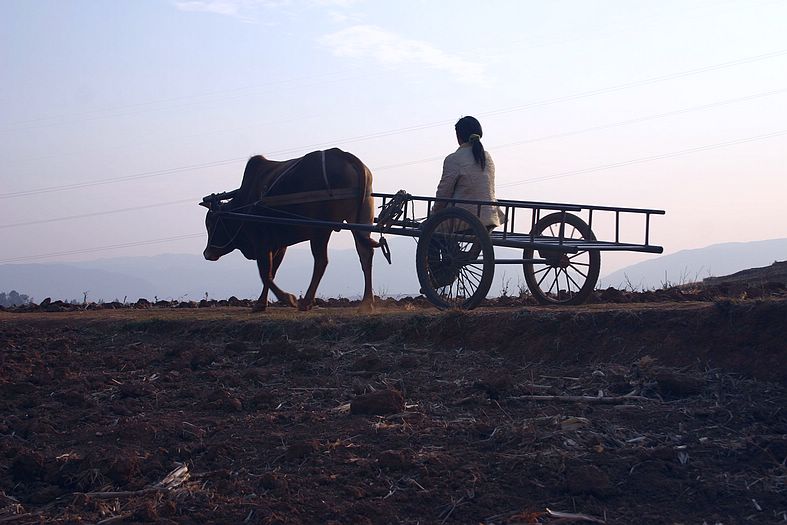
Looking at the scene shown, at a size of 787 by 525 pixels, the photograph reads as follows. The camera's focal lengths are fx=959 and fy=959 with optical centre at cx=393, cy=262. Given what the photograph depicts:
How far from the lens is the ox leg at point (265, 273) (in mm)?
10750

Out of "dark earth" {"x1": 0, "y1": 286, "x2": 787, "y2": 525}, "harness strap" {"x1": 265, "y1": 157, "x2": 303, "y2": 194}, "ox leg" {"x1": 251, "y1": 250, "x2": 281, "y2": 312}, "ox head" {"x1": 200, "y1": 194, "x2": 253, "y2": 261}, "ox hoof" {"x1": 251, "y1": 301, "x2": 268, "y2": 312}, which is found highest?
"harness strap" {"x1": 265, "y1": 157, "x2": 303, "y2": 194}

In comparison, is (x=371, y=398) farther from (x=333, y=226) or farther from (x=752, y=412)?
(x=333, y=226)

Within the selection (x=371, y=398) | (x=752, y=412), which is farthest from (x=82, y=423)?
(x=752, y=412)

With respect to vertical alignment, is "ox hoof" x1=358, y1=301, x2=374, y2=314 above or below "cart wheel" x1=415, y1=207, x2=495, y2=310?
below

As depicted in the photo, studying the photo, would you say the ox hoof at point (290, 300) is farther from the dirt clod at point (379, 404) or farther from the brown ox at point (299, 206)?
the dirt clod at point (379, 404)

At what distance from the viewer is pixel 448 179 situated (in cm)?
869

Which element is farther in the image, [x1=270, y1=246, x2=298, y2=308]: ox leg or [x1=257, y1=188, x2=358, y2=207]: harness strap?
[x1=270, y1=246, x2=298, y2=308]: ox leg

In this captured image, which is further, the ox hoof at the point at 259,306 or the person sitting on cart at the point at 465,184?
the ox hoof at the point at 259,306

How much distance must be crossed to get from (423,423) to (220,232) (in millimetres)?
7295

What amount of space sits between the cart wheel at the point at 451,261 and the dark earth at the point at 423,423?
1.14 ft

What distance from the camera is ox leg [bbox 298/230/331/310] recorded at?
35.0 ft

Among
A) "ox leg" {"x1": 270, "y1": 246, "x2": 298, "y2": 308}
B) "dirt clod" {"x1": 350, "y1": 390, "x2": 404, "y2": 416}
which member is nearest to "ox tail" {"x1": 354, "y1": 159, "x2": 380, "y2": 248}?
"ox leg" {"x1": 270, "y1": 246, "x2": 298, "y2": 308}

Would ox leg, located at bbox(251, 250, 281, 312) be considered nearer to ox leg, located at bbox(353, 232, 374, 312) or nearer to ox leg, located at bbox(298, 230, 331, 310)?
ox leg, located at bbox(298, 230, 331, 310)

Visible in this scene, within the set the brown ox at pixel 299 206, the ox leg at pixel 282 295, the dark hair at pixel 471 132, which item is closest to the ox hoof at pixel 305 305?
the brown ox at pixel 299 206
